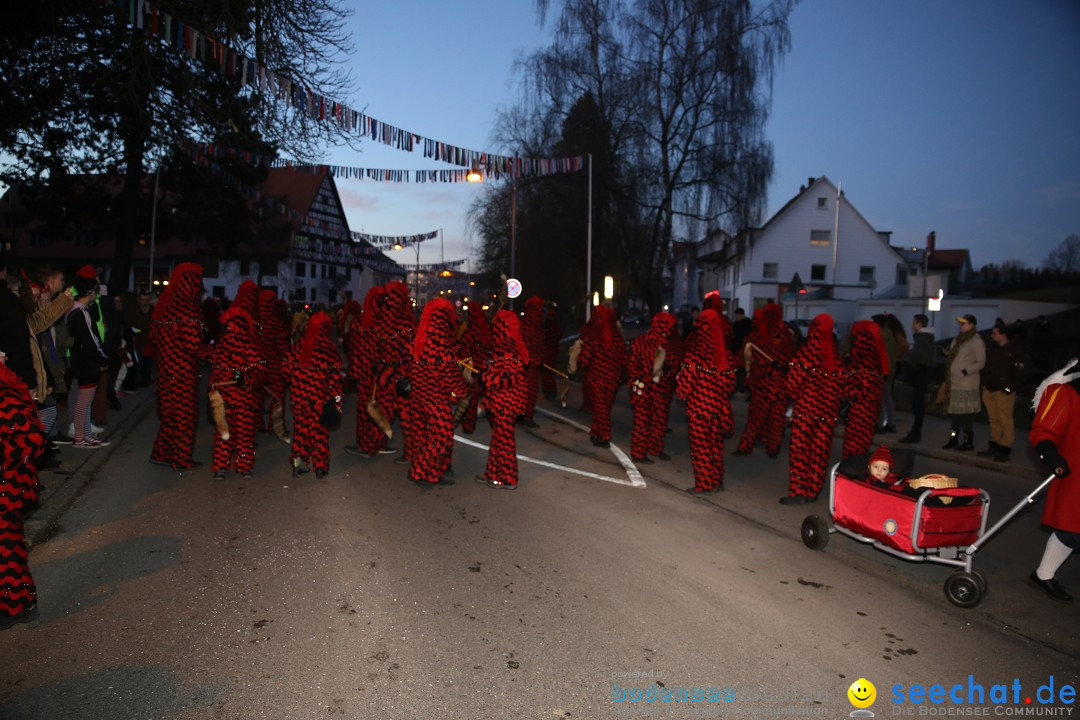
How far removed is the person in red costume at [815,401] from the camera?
24.3ft

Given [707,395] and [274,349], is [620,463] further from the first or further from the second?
[274,349]

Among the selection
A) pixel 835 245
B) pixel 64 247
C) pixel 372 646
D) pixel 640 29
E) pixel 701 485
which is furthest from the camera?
pixel 64 247

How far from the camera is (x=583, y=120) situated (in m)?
27.7

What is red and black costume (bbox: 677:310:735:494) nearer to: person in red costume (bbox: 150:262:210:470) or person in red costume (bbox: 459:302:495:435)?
person in red costume (bbox: 459:302:495:435)

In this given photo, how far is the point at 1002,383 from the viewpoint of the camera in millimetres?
9969

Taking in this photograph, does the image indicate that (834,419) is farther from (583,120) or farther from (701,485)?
(583,120)

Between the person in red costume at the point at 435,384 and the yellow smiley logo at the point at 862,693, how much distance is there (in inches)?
190

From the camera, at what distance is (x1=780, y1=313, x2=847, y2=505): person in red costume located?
7.41 metres

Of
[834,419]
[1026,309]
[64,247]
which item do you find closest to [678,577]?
[834,419]

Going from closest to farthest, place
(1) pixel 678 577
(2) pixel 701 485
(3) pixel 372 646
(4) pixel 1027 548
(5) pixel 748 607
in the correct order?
(3) pixel 372 646 < (5) pixel 748 607 < (1) pixel 678 577 < (4) pixel 1027 548 < (2) pixel 701 485

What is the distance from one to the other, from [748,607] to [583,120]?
2516 centimetres

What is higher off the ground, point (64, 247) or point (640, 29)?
point (640, 29)

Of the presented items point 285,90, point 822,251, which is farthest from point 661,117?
point 822,251

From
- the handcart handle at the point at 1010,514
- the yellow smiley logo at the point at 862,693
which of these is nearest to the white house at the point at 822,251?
the handcart handle at the point at 1010,514
